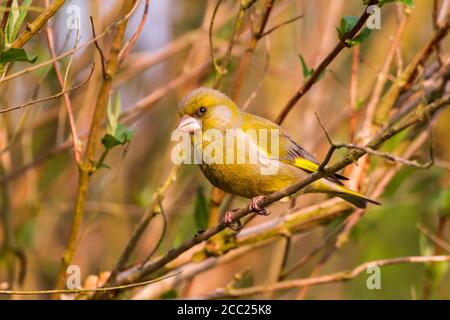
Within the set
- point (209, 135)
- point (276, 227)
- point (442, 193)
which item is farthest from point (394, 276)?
point (209, 135)

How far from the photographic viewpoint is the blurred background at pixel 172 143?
455 cm

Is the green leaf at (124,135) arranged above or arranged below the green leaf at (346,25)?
below

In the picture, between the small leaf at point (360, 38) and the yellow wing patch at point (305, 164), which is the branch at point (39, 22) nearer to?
the small leaf at point (360, 38)

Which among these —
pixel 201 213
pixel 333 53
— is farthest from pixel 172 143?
pixel 333 53

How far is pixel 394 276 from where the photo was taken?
645 cm

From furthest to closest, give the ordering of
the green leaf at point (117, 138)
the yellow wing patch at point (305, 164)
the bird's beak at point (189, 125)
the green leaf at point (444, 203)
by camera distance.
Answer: the green leaf at point (444, 203) → the yellow wing patch at point (305, 164) → the bird's beak at point (189, 125) → the green leaf at point (117, 138)

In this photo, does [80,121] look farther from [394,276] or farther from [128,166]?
[394,276]

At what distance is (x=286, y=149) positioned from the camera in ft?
12.4

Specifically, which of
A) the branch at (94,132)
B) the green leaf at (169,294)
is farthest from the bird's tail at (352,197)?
the branch at (94,132)

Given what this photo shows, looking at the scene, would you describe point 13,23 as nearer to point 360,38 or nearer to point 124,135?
point 124,135

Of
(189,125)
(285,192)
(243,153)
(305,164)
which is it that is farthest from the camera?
(305,164)

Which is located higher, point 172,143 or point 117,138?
point 172,143

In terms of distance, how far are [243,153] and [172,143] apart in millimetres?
1740

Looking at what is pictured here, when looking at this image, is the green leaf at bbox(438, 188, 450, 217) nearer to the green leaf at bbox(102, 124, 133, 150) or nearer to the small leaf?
the small leaf
